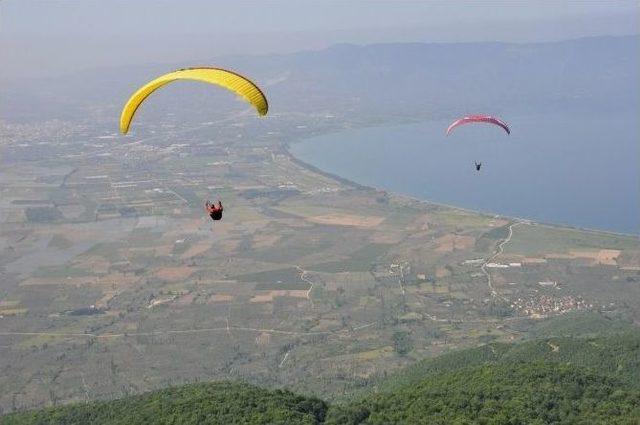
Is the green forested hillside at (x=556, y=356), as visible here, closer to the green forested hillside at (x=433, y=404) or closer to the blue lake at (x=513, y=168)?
the green forested hillside at (x=433, y=404)

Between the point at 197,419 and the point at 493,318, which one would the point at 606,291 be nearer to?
the point at 493,318

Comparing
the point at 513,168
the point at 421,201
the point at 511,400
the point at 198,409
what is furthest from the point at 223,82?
the point at 513,168

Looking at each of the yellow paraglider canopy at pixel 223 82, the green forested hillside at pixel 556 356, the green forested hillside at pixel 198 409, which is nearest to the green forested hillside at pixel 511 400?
the green forested hillside at pixel 198 409

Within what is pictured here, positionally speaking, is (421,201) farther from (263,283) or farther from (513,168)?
(263,283)

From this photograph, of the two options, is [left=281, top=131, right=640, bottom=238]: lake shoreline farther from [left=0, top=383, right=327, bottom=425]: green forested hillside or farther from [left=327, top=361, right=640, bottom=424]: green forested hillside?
[left=0, top=383, right=327, bottom=425]: green forested hillside

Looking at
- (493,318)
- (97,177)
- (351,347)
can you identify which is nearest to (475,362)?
(351,347)
